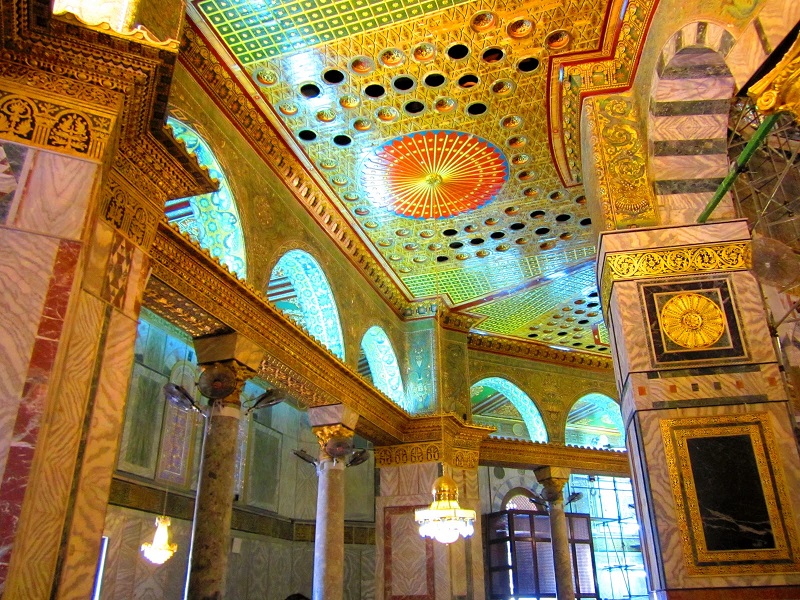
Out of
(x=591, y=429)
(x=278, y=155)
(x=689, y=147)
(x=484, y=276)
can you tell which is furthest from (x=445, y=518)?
(x=591, y=429)

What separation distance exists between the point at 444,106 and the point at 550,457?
6.99 metres

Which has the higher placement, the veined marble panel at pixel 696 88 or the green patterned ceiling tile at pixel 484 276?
the green patterned ceiling tile at pixel 484 276

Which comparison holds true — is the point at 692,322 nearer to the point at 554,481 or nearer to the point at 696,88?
the point at 696,88

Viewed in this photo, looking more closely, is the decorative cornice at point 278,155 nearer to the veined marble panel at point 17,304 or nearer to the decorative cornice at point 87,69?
the decorative cornice at point 87,69

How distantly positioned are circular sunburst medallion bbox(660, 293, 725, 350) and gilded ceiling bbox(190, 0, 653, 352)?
2.13 m

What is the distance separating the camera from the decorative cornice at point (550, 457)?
1092cm

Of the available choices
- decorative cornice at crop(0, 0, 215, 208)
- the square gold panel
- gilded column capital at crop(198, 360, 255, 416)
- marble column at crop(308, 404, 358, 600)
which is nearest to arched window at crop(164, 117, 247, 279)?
gilded column capital at crop(198, 360, 255, 416)

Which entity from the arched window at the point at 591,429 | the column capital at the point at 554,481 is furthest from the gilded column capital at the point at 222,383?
the arched window at the point at 591,429

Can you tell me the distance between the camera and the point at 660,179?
16.8 feet

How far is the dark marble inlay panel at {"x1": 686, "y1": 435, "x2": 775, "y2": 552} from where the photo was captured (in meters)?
3.91

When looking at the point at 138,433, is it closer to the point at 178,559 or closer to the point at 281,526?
the point at 178,559

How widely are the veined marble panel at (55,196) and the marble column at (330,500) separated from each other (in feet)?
16.2

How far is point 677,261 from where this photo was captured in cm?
473

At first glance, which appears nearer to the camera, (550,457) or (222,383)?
(222,383)
